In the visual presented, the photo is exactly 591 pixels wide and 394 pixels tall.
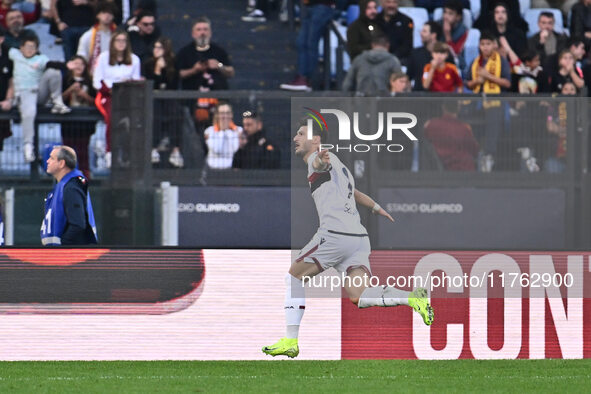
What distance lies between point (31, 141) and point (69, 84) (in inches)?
42.0

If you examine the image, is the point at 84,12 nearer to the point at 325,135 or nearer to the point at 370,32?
the point at 370,32

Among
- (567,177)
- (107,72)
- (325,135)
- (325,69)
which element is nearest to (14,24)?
(107,72)

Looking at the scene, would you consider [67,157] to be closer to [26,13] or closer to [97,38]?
[97,38]

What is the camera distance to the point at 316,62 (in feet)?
48.8

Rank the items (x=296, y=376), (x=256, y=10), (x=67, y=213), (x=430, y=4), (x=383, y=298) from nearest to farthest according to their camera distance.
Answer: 1. (x=296, y=376)
2. (x=383, y=298)
3. (x=67, y=213)
4. (x=430, y=4)
5. (x=256, y=10)

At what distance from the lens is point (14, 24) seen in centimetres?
1502

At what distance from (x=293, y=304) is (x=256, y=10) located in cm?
784

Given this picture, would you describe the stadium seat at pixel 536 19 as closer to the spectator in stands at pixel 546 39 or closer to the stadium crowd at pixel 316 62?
the stadium crowd at pixel 316 62

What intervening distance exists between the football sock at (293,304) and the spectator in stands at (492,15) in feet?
22.6

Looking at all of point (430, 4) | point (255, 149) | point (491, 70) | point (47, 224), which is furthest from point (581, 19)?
point (47, 224)

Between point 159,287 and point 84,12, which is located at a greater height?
point 84,12

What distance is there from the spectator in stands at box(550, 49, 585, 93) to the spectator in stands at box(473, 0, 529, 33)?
4.73 ft

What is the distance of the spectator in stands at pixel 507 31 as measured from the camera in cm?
1522

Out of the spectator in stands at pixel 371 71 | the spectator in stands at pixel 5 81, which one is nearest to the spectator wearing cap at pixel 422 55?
the spectator in stands at pixel 371 71
